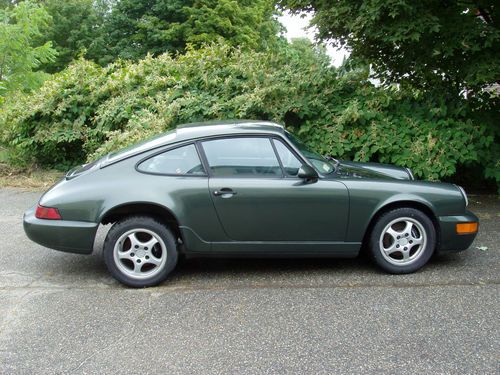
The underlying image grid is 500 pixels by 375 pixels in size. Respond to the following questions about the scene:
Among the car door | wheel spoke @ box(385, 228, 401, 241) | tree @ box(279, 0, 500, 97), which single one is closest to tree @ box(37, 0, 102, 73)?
tree @ box(279, 0, 500, 97)

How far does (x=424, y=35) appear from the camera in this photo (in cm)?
642

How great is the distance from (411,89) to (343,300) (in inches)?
179

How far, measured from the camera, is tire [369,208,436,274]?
4180mm

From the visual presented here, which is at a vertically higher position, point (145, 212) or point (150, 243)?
point (145, 212)

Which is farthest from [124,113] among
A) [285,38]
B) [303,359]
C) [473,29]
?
[285,38]

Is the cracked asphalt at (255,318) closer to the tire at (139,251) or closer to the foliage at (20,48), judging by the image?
the tire at (139,251)

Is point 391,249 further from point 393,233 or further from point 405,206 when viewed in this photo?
point 405,206

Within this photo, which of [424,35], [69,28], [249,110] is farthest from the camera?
[69,28]

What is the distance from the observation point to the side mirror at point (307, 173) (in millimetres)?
4094

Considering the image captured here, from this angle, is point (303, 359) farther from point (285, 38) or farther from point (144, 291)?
point (285, 38)

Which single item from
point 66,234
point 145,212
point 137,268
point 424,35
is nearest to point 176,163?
point 145,212

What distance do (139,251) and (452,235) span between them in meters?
2.67

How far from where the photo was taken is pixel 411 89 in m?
7.29

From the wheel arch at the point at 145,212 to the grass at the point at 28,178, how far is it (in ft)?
14.6
